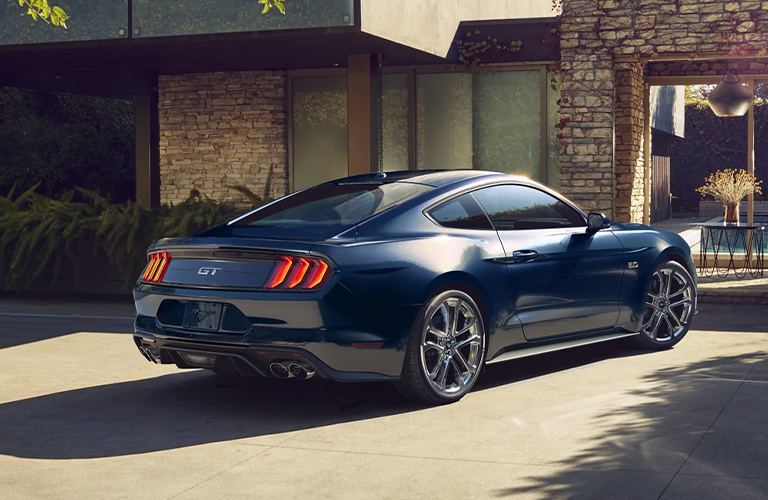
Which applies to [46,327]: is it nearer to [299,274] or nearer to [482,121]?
[299,274]

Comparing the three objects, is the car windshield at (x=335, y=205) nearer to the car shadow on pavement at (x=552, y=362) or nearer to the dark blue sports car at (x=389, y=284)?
the dark blue sports car at (x=389, y=284)

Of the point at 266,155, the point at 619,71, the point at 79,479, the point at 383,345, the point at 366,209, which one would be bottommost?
the point at 79,479

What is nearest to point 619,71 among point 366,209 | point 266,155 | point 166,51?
point 266,155

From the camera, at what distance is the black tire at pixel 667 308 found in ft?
29.8

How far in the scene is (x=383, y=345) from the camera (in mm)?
6586

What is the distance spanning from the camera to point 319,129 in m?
17.5

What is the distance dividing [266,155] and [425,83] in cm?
291

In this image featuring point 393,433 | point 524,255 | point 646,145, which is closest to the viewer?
point 393,433

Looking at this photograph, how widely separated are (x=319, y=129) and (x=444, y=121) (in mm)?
2110

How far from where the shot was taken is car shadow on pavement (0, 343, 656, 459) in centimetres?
606

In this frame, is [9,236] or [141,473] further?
[9,236]

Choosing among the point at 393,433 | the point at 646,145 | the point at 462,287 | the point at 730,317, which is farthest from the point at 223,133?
the point at 393,433

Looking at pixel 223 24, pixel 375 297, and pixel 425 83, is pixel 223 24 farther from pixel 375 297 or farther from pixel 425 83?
pixel 375 297

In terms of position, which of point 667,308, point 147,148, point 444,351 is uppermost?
point 147,148
